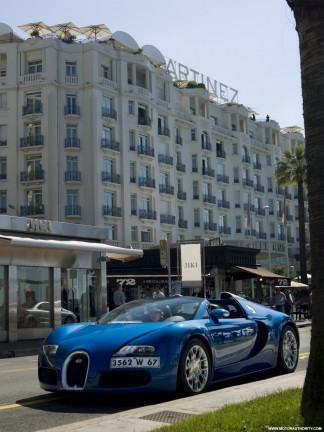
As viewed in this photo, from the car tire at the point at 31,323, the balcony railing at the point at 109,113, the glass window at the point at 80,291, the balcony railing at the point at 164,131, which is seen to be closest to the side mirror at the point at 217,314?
the car tire at the point at 31,323

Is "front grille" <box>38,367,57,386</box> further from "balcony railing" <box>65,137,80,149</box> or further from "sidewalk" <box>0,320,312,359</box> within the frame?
"balcony railing" <box>65,137,80,149</box>

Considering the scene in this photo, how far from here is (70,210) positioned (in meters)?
55.2

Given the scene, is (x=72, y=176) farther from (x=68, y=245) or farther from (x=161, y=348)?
(x=161, y=348)

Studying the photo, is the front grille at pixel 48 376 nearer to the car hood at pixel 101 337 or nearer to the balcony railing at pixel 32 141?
the car hood at pixel 101 337

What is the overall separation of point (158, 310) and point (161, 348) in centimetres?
125

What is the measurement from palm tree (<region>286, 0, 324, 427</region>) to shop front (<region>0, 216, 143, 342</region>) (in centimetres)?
1436

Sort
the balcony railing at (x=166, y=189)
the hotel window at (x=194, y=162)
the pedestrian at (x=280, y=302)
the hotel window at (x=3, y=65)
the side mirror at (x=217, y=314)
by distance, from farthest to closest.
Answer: the hotel window at (x=194, y=162) < the balcony railing at (x=166, y=189) < the hotel window at (x=3, y=65) < the pedestrian at (x=280, y=302) < the side mirror at (x=217, y=314)

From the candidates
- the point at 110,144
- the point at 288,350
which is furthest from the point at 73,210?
the point at 288,350

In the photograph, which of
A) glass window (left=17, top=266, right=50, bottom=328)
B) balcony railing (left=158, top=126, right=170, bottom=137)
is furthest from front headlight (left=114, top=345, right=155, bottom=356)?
balcony railing (left=158, top=126, right=170, bottom=137)

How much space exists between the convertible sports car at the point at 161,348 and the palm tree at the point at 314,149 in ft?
8.27

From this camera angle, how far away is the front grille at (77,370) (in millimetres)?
7701

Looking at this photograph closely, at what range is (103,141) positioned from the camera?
186ft

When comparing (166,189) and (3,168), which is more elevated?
(3,168)

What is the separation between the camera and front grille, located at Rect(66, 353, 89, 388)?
25.3 feet
